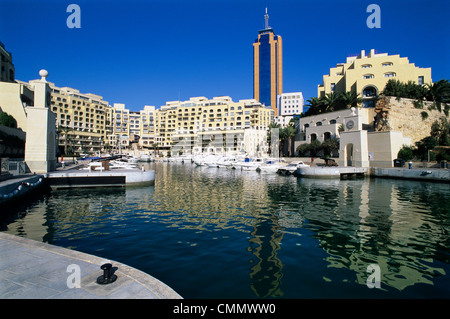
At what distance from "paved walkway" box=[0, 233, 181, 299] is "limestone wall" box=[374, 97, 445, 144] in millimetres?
52172

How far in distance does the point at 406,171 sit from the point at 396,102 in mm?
22136

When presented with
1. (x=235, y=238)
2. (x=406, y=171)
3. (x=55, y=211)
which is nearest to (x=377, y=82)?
(x=406, y=171)

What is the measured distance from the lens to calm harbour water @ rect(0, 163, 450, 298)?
6152mm

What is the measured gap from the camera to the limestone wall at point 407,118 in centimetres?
4581

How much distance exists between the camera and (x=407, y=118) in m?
46.9

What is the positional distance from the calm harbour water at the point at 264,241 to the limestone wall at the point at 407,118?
34.8 m

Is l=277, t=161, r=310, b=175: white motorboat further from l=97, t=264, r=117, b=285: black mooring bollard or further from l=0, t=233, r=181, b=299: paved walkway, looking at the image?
l=97, t=264, r=117, b=285: black mooring bollard

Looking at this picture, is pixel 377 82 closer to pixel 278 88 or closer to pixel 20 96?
pixel 20 96

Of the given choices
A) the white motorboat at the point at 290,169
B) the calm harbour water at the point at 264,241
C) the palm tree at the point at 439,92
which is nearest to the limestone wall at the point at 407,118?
the palm tree at the point at 439,92

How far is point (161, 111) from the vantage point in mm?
142750

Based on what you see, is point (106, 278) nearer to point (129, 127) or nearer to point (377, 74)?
point (377, 74)
